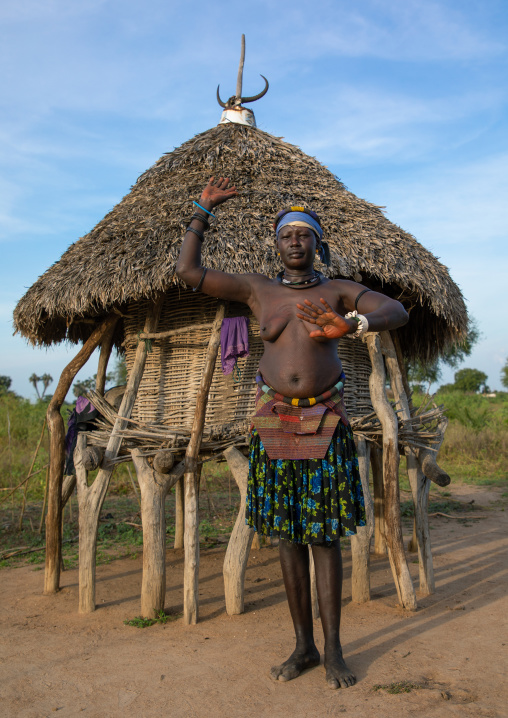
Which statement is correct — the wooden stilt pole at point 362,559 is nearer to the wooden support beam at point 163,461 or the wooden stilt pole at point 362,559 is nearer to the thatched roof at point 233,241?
the wooden support beam at point 163,461

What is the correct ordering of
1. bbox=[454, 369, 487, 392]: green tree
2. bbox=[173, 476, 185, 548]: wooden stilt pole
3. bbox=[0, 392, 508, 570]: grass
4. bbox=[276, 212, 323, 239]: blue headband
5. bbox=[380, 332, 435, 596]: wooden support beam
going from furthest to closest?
bbox=[454, 369, 487, 392]: green tree < bbox=[0, 392, 508, 570]: grass < bbox=[173, 476, 185, 548]: wooden stilt pole < bbox=[380, 332, 435, 596]: wooden support beam < bbox=[276, 212, 323, 239]: blue headband

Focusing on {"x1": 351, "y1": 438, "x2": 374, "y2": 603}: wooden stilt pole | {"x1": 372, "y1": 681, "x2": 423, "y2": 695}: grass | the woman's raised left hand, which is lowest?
{"x1": 372, "y1": 681, "x2": 423, "y2": 695}: grass

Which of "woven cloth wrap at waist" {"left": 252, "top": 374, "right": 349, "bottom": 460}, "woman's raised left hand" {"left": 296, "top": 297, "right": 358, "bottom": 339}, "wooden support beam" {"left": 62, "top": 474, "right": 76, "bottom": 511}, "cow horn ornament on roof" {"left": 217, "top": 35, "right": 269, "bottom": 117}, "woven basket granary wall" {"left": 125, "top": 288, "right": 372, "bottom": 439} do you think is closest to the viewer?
"woman's raised left hand" {"left": 296, "top": 297, "right": 358, "bottom": 339}

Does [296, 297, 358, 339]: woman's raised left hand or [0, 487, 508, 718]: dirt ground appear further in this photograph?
[0, 487, 508, 718]: dirt ground

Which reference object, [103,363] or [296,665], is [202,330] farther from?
[296,665]

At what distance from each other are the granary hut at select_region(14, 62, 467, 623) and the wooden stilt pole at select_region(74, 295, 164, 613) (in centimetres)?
1

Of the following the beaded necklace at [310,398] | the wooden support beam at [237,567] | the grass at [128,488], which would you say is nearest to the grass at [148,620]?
the wooden support beam at [237,567]

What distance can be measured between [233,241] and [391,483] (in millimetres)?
2110

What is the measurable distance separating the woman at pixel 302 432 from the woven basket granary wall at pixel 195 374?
5.36ft

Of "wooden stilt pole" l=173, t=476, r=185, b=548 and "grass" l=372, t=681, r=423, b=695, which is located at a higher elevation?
"wooden stilt pole" l=173, t=476, r=185, b=548

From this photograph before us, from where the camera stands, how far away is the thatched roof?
457 centimetres

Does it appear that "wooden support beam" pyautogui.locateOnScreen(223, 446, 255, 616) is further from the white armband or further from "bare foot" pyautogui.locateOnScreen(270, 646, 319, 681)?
the white armband

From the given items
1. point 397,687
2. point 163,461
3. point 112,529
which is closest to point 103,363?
point 163,461

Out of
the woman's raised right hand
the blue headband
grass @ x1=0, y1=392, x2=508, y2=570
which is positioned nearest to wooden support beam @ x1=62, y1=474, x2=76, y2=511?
grass @ x1=0, y1=392, x2=508, y2=570
